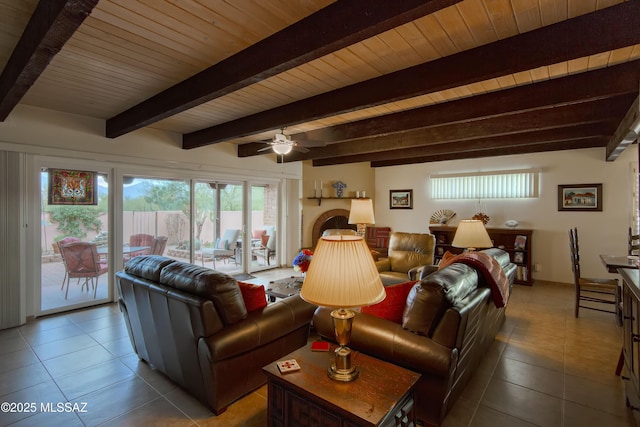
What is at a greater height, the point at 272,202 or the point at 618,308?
the point at 272,202

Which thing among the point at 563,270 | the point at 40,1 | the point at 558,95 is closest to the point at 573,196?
the point at 563,270

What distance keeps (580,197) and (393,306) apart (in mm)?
5318

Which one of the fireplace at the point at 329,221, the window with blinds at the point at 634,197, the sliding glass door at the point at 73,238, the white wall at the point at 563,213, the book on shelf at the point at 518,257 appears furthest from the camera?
the fireplace at the point at 329,221

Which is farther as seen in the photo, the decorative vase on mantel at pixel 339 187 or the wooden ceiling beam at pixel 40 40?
the decorative vase on mantel at pixel 339 187

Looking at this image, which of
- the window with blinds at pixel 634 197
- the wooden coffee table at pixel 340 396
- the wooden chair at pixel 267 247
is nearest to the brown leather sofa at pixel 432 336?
the wooden coffee table at pixel 340 396

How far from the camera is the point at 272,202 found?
671 cm

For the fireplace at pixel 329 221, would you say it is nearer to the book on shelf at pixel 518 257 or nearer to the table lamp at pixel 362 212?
the table lamp at pixel 362 212

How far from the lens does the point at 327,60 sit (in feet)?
7.94

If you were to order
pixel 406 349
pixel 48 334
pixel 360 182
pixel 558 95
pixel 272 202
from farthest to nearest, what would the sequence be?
pixel 360 182 < pixel 272 202 < pixel 48 334 < pixel 558 95 < pixel 406 349

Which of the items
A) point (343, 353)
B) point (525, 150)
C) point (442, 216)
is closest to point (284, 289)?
point (343, 353)

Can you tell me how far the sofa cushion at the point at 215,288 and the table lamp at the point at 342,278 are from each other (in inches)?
31.9

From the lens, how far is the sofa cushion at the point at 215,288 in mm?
1976

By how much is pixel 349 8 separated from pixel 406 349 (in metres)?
1.98

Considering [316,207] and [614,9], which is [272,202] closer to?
[316,207]
